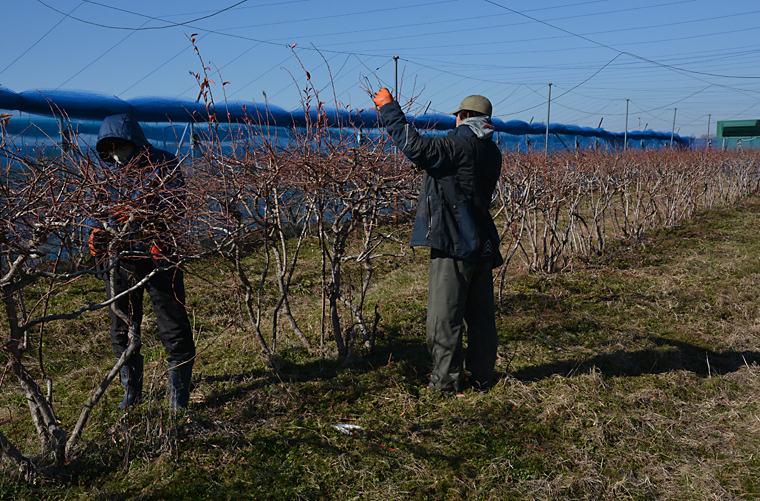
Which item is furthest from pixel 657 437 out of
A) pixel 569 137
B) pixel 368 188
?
pixel 569 137

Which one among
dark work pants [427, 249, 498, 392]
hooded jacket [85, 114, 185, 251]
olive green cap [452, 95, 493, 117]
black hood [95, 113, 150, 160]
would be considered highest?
olive green cap [452, 95, 493, 117]

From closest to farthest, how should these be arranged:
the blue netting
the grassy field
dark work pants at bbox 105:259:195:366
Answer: the grassy field → dark work pants at bbox 105:259:195:366 → the blue netting

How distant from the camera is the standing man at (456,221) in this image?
2.80 meters

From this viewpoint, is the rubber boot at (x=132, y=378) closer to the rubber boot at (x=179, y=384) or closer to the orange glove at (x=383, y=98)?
the rubber boot at (x=179, y=384)

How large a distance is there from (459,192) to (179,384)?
1851 mm

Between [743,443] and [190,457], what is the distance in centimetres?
277

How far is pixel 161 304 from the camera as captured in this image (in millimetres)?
2799

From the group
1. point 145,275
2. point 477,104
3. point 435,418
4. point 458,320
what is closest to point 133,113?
point 145,275

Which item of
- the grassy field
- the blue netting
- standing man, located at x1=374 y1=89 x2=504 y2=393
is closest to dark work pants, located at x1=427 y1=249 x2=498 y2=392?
standing man, located at x1=374 y1=89 x2=504 y2=393

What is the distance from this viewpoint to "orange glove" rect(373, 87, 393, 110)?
2.81 metres

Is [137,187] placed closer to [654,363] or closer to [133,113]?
[654,363]

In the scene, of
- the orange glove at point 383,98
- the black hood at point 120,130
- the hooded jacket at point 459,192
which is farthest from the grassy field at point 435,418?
the orange glove at point 383,98

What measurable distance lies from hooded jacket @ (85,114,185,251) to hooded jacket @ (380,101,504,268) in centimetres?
114

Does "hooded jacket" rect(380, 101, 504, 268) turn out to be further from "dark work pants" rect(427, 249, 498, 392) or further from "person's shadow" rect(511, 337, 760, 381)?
"person's shadow" rect(511, 337, 760, 381)
